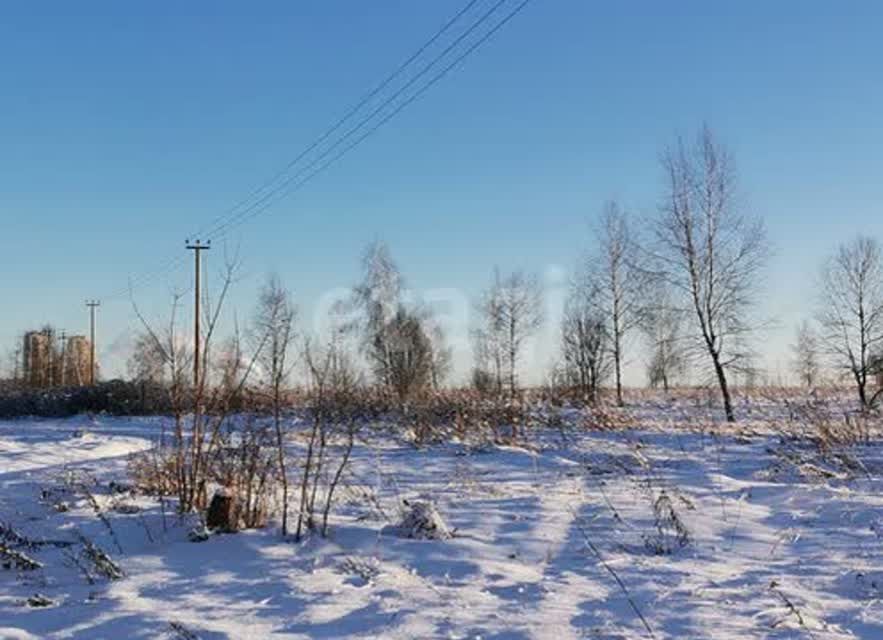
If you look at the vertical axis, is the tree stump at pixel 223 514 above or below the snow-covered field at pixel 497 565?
above

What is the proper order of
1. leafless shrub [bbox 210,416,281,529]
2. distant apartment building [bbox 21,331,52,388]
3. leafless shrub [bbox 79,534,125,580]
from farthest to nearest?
distant apartment building [bbox 21,331,52,388] → leafless shrub [bbox 210,416,281,529] → leafless shrub [bbox 79,534,125,580]

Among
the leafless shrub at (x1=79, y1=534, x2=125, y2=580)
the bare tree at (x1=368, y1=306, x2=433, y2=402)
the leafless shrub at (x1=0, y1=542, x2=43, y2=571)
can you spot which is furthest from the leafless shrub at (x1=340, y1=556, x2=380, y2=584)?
the bare tree at (x1=368, y1=306, x2=433, y2=402)

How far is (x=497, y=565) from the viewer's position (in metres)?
4.52

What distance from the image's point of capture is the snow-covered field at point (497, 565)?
144 inches

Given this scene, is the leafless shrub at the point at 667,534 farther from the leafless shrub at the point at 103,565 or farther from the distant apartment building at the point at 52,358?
the distant apartment building at the point at 52,358

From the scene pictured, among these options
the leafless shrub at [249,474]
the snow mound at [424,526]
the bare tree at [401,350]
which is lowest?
the snow mound at [424,526]

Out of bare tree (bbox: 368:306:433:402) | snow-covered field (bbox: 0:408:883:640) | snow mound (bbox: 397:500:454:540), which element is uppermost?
bare tree (bbox: 368:306:433:402)

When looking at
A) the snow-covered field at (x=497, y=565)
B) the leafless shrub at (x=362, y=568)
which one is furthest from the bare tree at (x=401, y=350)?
the leafless shrub at (x=362, y=568)

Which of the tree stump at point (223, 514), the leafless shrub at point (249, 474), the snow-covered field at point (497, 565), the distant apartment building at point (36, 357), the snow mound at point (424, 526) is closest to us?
the snow-covered field at point (497, 565)

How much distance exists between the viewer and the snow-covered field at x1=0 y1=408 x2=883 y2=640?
3.66 metres

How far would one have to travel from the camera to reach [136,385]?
96.0 ft

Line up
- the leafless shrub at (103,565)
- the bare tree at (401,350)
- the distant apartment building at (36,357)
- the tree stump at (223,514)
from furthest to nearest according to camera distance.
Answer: the distant apartment building at (36,357), the bare tree at (401,350), the tree stump at (223,514), the leafless shrub at (103,565)

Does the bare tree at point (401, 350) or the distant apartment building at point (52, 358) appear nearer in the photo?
the bare tree at point (401, 350)

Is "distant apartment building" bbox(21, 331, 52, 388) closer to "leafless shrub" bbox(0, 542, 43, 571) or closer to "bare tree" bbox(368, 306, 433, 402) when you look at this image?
"bare tree" bbox(368, 306, 433, 402)
